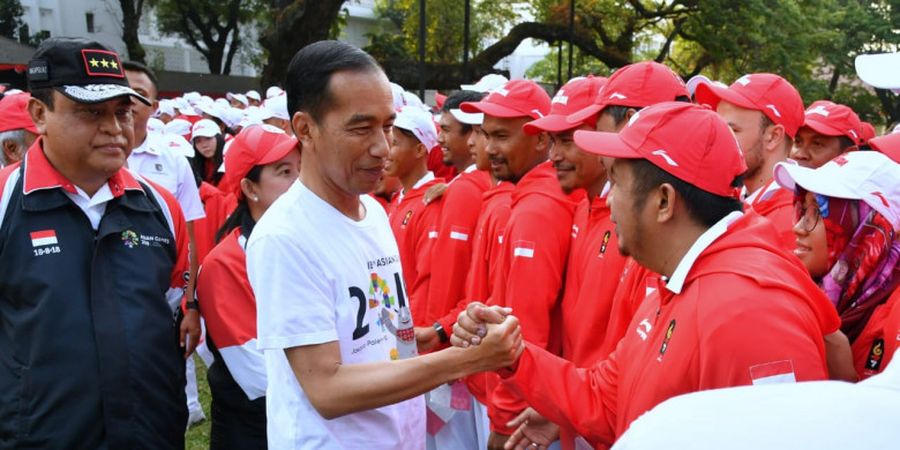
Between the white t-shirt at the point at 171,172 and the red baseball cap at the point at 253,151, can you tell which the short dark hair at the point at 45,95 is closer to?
the red baseball cap at the point at 253,151

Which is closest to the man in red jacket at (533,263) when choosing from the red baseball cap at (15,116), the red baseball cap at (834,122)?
the red baseball cap at (834,122)

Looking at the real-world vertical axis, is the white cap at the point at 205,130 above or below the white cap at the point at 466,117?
below

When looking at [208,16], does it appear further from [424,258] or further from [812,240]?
[812,240]

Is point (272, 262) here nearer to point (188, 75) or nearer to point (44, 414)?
point (44, 414)

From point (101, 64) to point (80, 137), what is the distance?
12.0 inches

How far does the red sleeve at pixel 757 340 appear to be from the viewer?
1974 mm

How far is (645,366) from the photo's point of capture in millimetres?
2307

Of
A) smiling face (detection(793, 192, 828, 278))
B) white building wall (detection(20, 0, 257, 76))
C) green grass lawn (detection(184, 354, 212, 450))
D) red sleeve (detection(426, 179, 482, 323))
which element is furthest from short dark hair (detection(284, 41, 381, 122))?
white building wall (detection(20, 0, 257, 76))

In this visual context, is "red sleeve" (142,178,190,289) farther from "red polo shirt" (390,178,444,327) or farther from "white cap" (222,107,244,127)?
"white cap" (222,107,244,127)

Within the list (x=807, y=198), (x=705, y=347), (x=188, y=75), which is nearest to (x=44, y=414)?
(x=705, y=347)

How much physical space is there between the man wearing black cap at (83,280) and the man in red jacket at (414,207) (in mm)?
1862

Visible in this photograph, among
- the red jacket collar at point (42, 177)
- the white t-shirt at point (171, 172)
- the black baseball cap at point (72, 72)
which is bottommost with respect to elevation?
the white t-shirt at point (171, 172)

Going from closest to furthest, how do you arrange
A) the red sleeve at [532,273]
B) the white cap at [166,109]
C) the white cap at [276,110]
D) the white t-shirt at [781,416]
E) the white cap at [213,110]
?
the white t-shirt at [781,416] < the red sleeve at [532,273] < the white cap at [276,110] < the white cap at [213,110] < the white cap at [166,109]

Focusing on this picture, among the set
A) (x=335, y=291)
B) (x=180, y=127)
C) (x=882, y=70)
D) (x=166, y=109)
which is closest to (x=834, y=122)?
(x=882, y=70)
